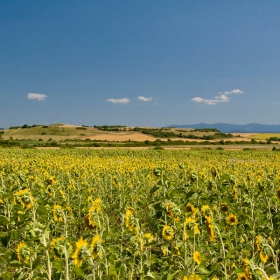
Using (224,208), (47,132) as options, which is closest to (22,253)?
(224,208)

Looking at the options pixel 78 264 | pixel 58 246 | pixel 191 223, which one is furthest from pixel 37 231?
pixel 191 223

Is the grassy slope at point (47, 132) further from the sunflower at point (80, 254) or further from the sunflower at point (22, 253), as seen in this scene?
the sunflower at point (80, 254)

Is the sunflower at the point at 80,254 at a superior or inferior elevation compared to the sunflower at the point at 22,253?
superior

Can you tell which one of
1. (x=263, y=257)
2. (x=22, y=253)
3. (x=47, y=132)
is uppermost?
(x=47, y=132)

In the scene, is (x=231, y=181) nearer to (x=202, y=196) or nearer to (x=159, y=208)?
(x=202, y=196)

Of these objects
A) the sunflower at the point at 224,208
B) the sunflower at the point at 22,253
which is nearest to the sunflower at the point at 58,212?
the sunflower at the point at 22,253

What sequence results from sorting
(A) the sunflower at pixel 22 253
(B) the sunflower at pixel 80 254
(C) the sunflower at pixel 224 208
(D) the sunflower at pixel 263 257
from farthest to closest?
(C) the sunflower at pixel 224 208
(D) the sunflower at pixel 263 257
(A) the sunflower at pixel 22 253
(B) the sunflower at pixel 80 254

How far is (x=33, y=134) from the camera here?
93.9 metres

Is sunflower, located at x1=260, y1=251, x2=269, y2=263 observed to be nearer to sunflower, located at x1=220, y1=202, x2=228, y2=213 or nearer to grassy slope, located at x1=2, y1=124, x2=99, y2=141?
A: sunflower, located at x1=220, y1=202, x2=228, y2=213

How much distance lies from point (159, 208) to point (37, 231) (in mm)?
2038

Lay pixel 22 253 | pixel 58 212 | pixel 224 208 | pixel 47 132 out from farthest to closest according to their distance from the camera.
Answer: pixel 47 132 < pixel 224 208 < pixel 58 212 < pixel 22 253

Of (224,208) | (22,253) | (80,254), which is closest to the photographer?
(80,254)

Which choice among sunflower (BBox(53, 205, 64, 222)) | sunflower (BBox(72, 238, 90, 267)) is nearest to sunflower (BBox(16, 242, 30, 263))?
sunflower (BBox(72, 238, 90, 267))

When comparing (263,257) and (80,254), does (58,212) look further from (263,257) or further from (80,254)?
(263,257)
